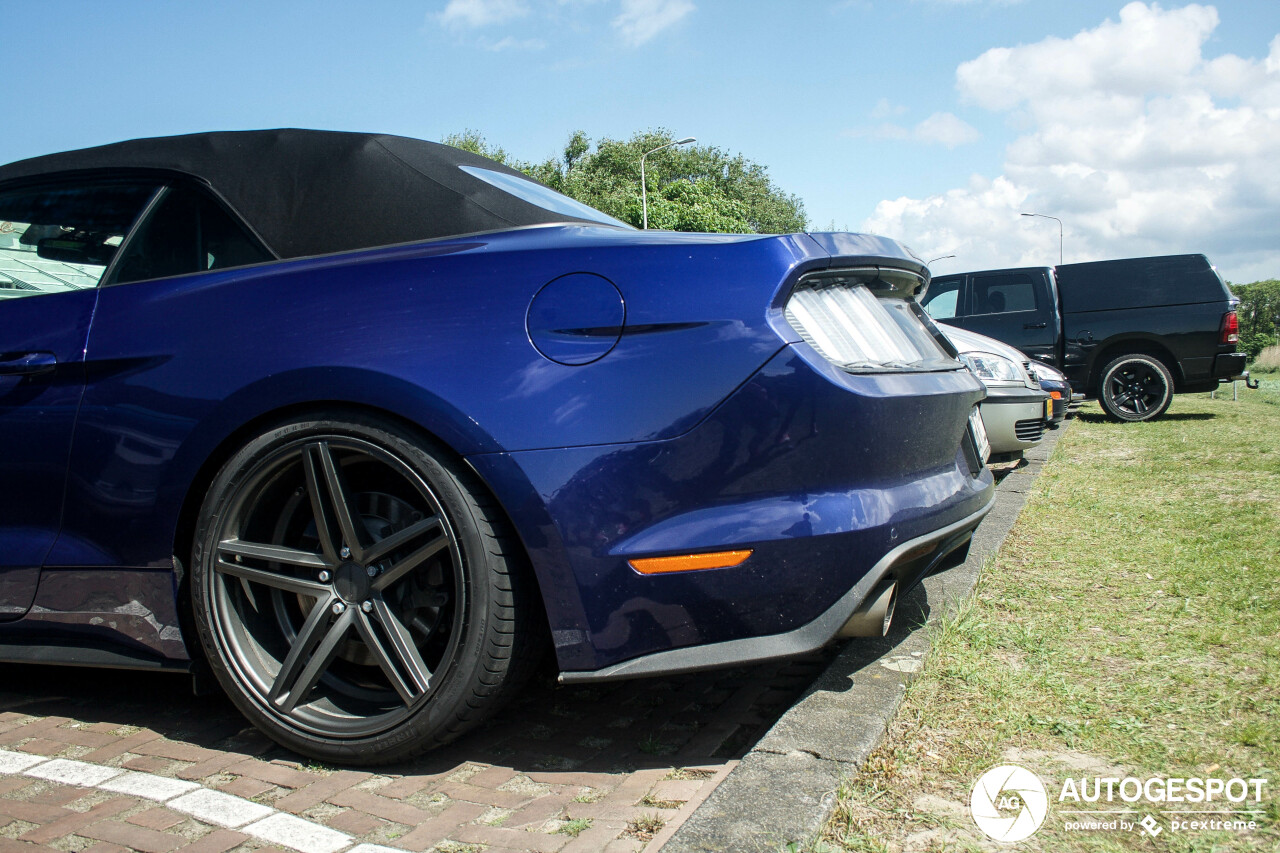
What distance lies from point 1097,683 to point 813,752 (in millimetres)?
968

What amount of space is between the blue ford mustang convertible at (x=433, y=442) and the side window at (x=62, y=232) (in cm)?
2

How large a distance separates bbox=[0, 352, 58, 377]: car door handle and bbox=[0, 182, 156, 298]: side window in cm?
27

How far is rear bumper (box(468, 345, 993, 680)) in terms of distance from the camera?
2.07 m

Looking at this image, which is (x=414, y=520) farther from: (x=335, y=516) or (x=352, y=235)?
(x=352, y=235)

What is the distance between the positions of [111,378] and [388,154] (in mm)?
944

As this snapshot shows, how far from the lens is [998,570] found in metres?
3.83

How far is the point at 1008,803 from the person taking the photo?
1906 millimetres

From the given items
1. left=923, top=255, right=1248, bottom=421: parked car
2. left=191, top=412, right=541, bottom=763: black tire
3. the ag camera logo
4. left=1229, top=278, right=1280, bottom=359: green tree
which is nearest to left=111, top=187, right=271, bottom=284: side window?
left=191, top=412, right=541, bottom=763: black tire

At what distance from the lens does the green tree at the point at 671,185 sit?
50469 mm

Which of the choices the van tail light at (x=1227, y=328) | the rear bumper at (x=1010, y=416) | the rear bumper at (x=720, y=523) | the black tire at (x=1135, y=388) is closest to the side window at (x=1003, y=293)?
the black tire at (x=1135, y=388)

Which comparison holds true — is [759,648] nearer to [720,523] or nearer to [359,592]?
[720,523]

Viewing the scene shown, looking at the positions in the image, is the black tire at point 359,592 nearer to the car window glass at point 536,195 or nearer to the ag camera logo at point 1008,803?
the car window glass at point 536,195


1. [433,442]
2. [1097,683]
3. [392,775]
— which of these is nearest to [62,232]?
[433,442]

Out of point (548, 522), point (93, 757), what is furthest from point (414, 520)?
point (93, 757)
